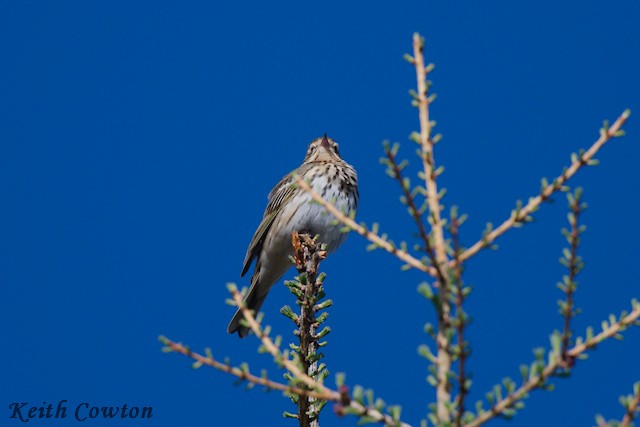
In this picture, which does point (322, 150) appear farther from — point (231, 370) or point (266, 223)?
point (231, 370)

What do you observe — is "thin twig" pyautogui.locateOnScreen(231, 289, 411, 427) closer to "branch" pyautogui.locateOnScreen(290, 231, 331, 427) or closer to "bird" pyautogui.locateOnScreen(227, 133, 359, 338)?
"branch" pyautogui.locateOnScreen(290, 231, 331, 427)

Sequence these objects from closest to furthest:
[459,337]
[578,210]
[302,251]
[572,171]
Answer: [459,337] → [578,210] → [572,171] → [302,251]

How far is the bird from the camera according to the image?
32.0 ft

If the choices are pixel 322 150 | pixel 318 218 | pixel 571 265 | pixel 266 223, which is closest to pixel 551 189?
pixel 571 265

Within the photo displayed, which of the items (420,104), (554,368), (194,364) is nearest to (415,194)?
(420,104)

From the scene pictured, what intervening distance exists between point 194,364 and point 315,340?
6.38ft

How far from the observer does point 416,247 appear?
266 cm

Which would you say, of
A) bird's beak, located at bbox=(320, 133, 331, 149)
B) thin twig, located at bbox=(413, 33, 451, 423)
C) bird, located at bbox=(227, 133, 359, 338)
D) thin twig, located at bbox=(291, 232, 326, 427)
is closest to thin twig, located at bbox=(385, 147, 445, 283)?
thin twig, located at bbox=(413, 33, 451, 423)

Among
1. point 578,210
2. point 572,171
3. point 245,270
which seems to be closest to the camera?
point 578,210

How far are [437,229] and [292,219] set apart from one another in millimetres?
7244

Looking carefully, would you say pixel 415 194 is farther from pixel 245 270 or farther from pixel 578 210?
pixel 245 270

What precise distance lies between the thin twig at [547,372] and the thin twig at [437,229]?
113mm

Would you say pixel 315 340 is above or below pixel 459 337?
above

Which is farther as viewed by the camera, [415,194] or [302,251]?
[302,251]
